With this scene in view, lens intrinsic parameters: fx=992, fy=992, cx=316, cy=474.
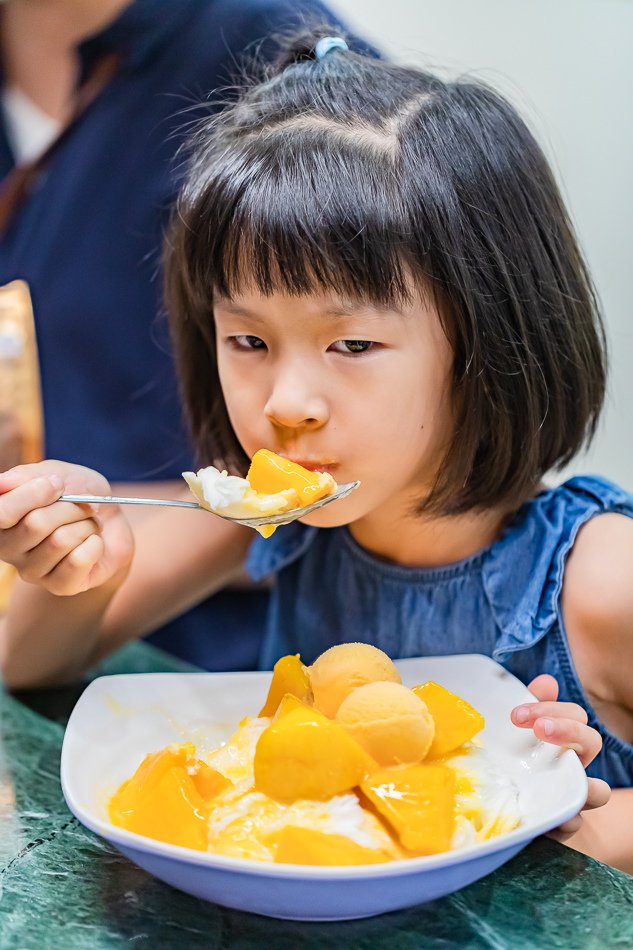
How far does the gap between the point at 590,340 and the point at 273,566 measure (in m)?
0.51

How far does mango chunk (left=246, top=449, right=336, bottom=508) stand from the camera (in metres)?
0.95

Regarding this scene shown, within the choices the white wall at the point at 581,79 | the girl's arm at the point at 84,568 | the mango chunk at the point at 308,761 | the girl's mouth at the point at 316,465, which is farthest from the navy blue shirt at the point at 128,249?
the white wall at the point at 581,79

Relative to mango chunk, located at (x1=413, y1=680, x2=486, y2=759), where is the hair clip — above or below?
above

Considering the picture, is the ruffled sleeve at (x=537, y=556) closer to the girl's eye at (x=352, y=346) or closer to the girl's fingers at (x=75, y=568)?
the girl's eye at (x=352, y=346)

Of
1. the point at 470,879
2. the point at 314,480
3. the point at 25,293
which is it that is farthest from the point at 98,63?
the point at 470,879

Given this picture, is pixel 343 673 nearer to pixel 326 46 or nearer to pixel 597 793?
pixel 597 793

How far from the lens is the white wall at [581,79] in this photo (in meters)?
2.93

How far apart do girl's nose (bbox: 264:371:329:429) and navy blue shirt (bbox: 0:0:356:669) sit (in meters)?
0.67

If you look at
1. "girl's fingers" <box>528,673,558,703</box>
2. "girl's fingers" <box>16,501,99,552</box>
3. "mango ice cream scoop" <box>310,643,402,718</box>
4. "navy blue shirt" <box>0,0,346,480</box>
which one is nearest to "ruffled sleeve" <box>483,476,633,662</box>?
"girl's fingers" <box>528,673,558,703</box>

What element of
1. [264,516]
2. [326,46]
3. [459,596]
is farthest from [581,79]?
[264,516]

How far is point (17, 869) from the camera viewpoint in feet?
2.72

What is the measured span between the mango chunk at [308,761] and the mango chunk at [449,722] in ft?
0.34

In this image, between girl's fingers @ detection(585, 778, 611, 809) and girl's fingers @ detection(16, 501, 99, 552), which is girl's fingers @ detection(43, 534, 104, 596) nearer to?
girl's fingers @ detection(16, 501, 99, 552)

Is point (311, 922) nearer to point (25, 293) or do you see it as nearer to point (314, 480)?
point (314, 480)
